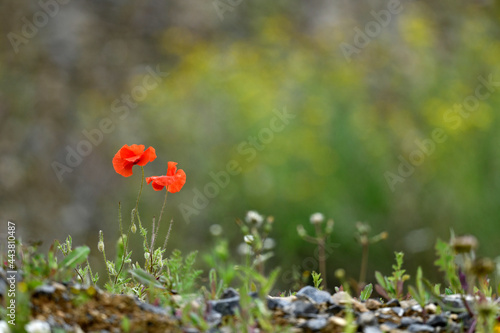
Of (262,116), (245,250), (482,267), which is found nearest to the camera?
(482,267)

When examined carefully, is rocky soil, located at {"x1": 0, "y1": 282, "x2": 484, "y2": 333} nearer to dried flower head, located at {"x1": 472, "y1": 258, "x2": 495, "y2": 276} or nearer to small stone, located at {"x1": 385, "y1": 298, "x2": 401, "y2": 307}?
small stone, located at {"x1": 385, "y1": 298, "x2": 401, "y2": 307}

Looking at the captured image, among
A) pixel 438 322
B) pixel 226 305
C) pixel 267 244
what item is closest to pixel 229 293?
pixel 226 305

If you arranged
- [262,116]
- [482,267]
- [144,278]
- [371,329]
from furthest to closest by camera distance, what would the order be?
[262,116] < [144,278] < [371,329] < [482,267]

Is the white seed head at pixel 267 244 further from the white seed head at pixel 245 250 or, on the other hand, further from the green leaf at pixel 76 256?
the green leaf at pixel 76 256

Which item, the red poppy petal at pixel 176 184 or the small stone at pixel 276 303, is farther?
the red poppy petal at pixel 176 184

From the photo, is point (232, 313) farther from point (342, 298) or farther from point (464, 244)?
point (464, 244)

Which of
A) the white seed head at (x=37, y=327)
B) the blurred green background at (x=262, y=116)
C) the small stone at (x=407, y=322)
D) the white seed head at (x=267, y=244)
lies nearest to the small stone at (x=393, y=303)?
the small stone at (x=407, y=322)
